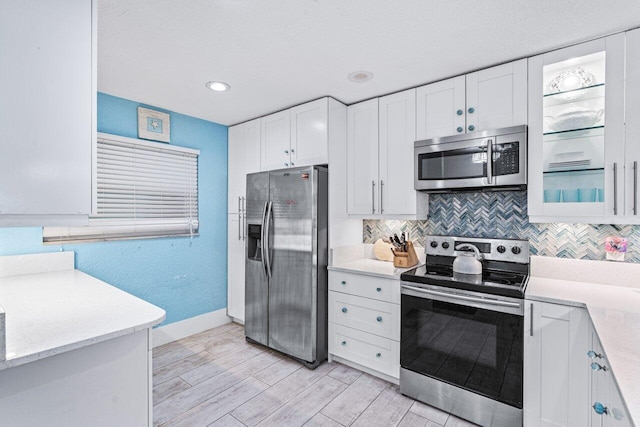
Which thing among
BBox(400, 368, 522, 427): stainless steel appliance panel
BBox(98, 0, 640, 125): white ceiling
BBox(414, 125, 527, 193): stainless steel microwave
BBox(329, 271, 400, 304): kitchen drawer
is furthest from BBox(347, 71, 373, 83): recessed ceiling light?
BBox(400, 368, 522, 427): stainless steel appliance panel

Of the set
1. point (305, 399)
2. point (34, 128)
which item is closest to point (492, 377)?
point (305, 399)

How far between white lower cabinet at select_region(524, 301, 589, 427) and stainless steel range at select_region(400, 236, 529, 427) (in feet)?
0.17

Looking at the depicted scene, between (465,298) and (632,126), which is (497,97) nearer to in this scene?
(632,126)

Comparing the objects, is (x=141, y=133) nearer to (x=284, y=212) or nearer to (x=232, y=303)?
(x=284, y=212)

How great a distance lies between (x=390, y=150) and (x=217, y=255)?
7.50ft

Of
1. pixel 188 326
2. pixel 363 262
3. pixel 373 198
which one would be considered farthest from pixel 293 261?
pixel 188 326

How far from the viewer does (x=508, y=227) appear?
242 cm

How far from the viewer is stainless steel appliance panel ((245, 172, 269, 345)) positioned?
303 centimetres

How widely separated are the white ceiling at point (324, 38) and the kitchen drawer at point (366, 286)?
1.56m

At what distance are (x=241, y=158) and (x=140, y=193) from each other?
3.57 ft

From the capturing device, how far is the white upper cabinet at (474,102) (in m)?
2.12

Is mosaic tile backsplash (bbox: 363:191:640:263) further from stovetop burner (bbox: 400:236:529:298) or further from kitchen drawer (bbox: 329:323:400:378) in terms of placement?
kitchen drawer (bbox: 329:323:400:378)

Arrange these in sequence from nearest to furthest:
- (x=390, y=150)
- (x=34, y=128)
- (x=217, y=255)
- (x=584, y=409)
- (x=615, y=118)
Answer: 1. (x=34, y=128)
2. (x=584, y=409)
3. (x=615, y=118)
4. (x=390, y=150)
5. (x=217, y=255)

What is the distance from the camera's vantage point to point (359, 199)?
288 centimetres
